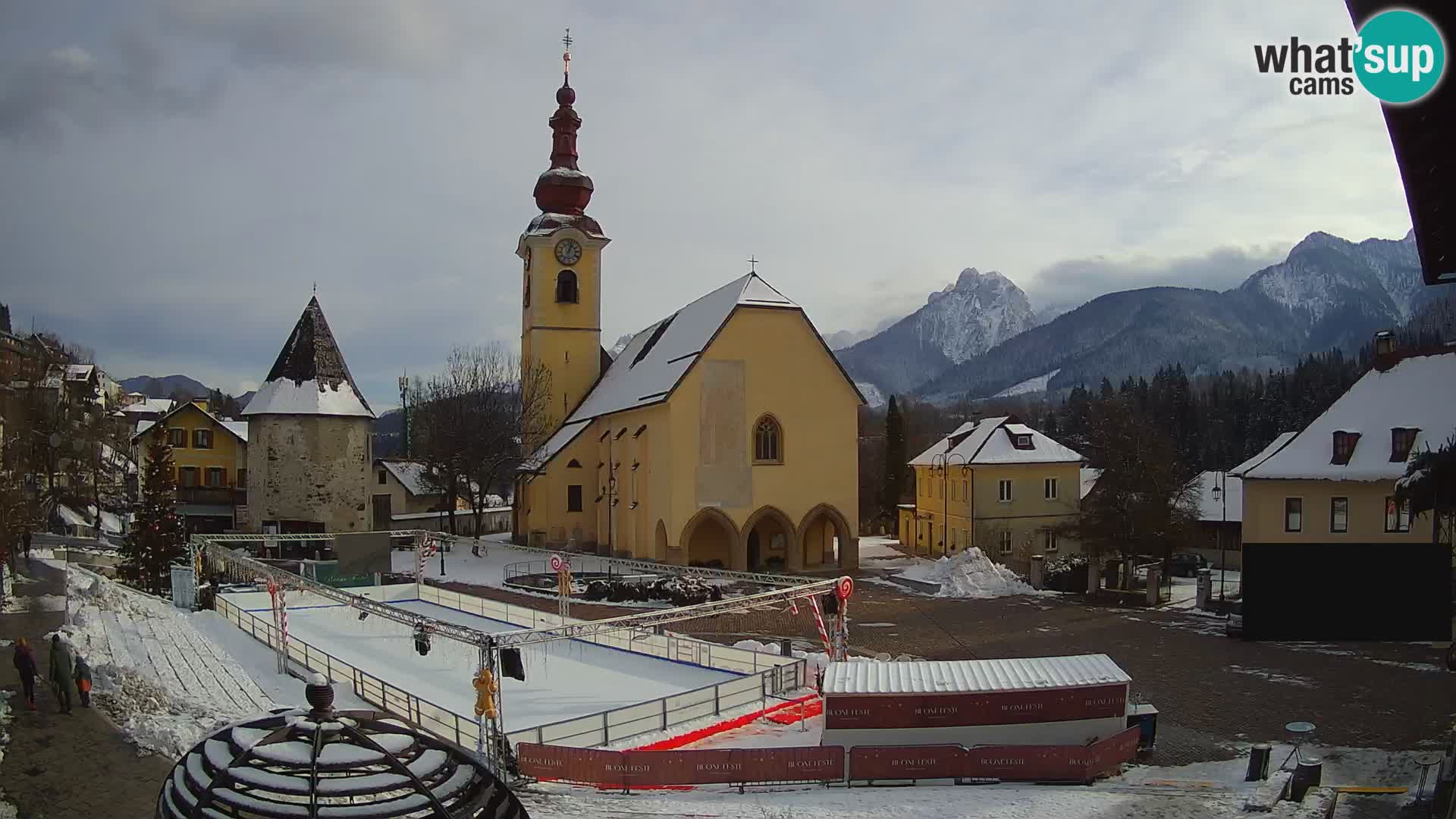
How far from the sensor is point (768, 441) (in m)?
39.2

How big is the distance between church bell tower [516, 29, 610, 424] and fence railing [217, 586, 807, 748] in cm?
2644

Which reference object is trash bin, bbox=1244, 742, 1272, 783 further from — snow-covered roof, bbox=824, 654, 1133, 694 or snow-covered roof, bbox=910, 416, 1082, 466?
snow-covered roof, bbox=910, 416, 1082, 466

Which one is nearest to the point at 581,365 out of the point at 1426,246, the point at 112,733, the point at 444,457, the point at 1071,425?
the point at 444,457

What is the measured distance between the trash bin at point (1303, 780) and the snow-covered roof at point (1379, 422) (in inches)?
567

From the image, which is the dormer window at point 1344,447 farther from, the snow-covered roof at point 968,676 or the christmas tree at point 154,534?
the christmas tree at point 154,534

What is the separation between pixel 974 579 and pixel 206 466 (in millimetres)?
40518

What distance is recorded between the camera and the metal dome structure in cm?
357

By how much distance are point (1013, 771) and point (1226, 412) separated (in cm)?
8440

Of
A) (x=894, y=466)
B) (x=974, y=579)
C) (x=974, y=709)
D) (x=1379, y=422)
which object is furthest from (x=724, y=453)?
(x=894, y=466)

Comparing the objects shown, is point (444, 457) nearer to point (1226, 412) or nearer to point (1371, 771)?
point (1371, 771)

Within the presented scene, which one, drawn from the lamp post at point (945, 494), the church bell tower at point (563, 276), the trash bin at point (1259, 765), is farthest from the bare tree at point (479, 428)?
the trash bin at point (1259, 765)

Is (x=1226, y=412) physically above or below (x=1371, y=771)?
above

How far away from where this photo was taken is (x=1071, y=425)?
296 ft

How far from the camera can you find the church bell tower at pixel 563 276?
162 ft
